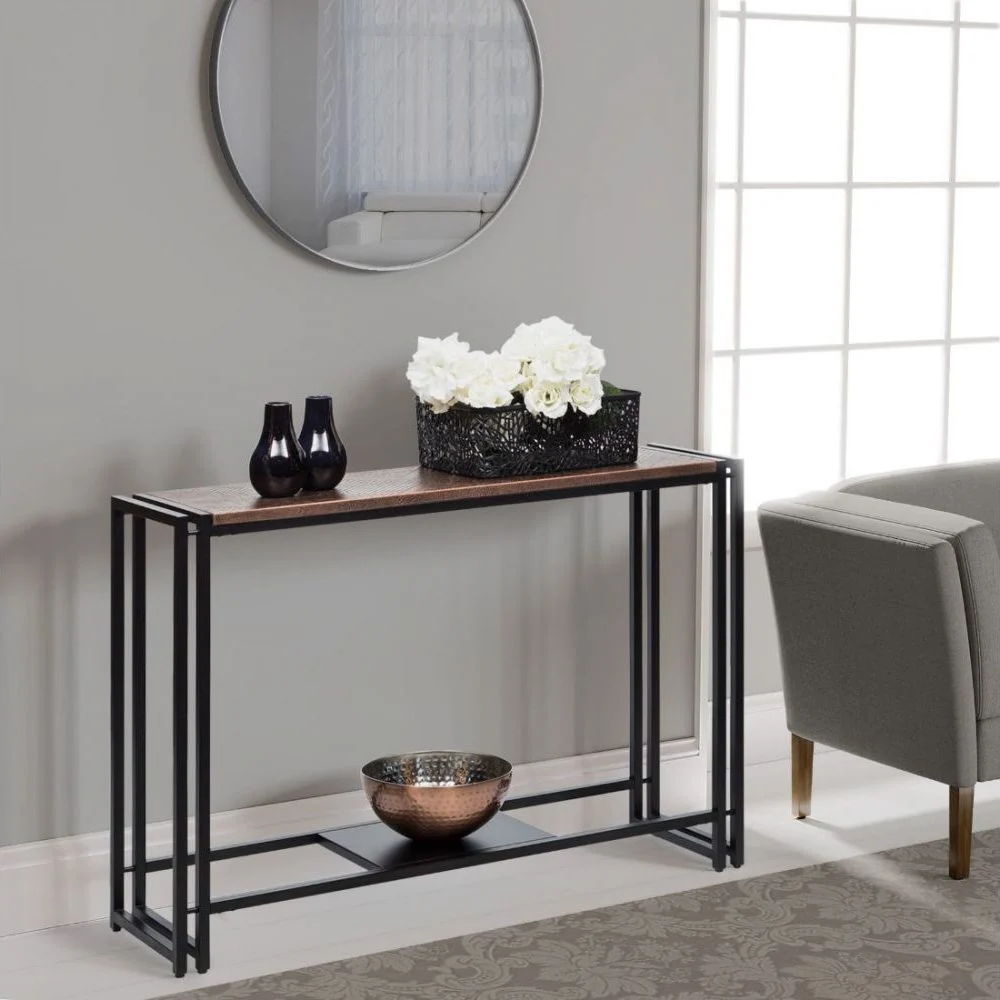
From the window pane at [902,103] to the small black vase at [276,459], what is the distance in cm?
194

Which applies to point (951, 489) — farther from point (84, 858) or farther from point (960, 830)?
point (84, 858)

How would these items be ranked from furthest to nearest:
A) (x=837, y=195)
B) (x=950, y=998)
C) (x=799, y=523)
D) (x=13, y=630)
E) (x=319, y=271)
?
(x=837, y=195) < (x=799, y=523) < (x=319, y=271) < (x=13, y=630) < (x=950, y=998)

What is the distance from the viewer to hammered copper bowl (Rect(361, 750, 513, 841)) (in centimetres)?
321

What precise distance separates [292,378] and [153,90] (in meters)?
0.62

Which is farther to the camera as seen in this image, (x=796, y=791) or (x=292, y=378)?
(x=796, y=791)

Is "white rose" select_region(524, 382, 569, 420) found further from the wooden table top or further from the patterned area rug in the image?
the patterned area rug

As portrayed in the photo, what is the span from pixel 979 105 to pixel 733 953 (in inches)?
96.8

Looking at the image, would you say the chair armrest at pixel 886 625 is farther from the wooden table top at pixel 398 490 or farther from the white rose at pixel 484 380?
the white rose at pixel 484 380

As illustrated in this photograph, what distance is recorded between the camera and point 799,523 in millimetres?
3602

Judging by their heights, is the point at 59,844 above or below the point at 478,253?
below

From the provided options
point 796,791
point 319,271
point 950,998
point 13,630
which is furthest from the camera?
point 796,791

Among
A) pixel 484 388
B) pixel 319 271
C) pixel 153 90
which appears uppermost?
pixel 153 90

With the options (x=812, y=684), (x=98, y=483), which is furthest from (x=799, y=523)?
(x=98, y=483)

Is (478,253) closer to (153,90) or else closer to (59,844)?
(153,90)
